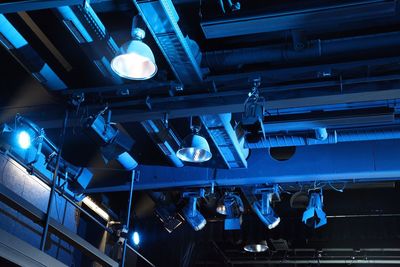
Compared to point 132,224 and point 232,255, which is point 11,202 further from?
point 232,255

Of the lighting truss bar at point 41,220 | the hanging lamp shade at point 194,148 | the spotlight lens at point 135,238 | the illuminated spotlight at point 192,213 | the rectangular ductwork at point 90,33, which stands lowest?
the lighting truss bar at point 41,220

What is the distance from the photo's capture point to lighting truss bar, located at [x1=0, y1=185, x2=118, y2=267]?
13.7 ft

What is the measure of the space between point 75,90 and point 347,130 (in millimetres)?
2650

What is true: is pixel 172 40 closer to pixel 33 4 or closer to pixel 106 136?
pixel 33 4

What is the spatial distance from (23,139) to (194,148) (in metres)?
1.62

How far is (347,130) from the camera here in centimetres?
571

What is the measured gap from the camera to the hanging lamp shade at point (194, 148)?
16.3ft

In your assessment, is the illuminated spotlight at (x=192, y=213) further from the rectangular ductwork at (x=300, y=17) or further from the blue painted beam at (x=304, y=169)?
the rectangular ductwork at (x=300, y=17)

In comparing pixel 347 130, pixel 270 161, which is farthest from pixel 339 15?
pixel 270 161

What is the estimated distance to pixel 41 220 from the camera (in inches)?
179

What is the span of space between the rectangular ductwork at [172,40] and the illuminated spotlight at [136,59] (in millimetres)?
113

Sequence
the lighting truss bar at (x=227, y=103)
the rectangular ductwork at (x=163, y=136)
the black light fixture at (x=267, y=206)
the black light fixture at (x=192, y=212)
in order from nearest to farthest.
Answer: the lighting truss bar at (x=227, y=103) → the rectangular ductwork at (x=163, y=136) → the black light fixture at (x=267, y=206) → the black light fixture at (x=192, y=212)

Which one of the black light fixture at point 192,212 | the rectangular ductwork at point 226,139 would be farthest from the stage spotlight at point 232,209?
the rectangular ductwork at point 226,139

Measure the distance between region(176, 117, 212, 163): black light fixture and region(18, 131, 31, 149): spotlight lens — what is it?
143 centimetres
